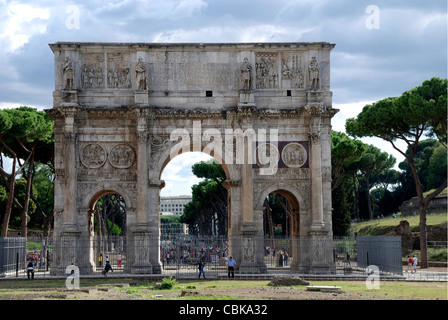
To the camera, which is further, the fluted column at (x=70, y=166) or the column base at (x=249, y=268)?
the fluted column at (x=70, y=166)

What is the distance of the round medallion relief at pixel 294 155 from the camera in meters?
29.8

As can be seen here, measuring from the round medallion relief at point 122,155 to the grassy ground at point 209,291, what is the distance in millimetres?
5978

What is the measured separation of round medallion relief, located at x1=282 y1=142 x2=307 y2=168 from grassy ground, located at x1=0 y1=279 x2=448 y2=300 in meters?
6.42

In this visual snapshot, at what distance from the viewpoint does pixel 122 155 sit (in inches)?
1158

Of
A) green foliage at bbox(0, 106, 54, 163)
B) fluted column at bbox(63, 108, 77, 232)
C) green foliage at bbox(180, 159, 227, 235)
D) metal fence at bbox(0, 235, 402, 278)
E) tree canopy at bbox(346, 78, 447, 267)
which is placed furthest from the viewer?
green foliage at bbox(180, 159, 227, 235)

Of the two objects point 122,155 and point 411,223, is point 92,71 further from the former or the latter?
point 411,223

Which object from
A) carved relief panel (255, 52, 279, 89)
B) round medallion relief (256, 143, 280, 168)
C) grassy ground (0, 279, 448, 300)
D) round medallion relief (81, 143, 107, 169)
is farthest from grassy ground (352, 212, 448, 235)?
round medallion relief (81, 143, 107, 169)

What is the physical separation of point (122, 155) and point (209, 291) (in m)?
10.7

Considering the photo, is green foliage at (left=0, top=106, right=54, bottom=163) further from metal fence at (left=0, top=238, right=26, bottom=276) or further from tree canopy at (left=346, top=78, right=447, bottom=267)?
tree canopy at (left=346, top=78, right=447, bottom=267)

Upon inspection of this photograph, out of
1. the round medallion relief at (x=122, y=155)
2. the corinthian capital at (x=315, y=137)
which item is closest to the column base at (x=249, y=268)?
the corinthian capital at (x=315, y=137)

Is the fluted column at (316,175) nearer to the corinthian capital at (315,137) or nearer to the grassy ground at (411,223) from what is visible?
the corinthian capital at (315,137)

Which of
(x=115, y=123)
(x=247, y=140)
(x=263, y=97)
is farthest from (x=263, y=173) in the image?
(x=115, y=123)

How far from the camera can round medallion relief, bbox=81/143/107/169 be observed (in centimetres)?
2933
